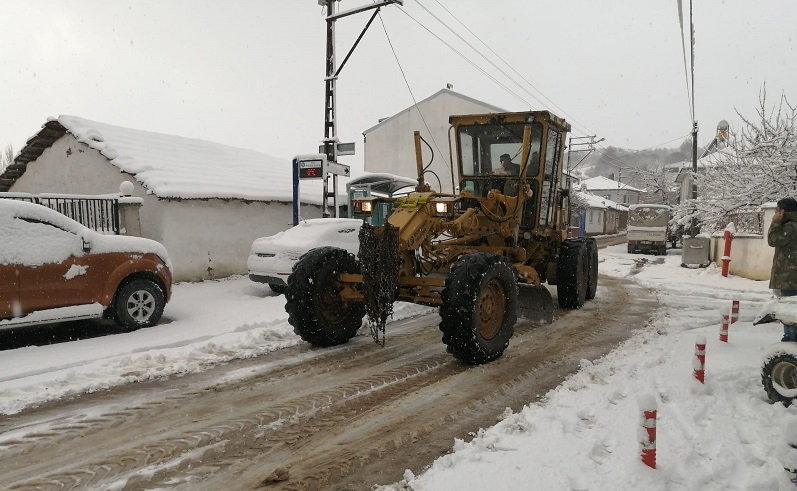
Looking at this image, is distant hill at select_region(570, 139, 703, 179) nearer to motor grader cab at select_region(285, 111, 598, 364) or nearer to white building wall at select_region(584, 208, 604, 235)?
white building wall at select_region(584, 208, 604, 235)

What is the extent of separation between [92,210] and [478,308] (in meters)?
8.52

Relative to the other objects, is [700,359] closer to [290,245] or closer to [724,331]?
[724,331]

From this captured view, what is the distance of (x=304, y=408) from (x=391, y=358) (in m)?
1.75

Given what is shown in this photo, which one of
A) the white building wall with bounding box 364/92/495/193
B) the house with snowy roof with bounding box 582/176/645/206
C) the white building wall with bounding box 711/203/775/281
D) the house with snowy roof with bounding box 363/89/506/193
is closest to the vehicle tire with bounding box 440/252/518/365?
the white building wall with bounding box 711/203/775/281

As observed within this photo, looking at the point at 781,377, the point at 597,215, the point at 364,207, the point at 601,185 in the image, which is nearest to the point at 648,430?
the point at 781,377

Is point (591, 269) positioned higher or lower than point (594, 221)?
lower

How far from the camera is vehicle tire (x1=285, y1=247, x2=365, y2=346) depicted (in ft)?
19.6

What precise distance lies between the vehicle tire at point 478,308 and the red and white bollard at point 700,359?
72.8 inches

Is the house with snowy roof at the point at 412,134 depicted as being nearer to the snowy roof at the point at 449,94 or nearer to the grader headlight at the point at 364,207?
the snowy roof at the point at 449,94

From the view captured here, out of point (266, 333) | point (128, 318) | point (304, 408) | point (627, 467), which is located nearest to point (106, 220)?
point (128, 318)

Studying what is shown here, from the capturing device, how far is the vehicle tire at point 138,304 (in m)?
6.98

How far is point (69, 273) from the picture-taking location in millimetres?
6461

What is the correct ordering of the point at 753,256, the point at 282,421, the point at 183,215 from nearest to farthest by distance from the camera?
the point at 282,421 < the point at 183,215 < the point at 753,256

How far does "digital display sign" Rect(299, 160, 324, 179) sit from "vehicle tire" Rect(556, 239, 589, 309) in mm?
5561
